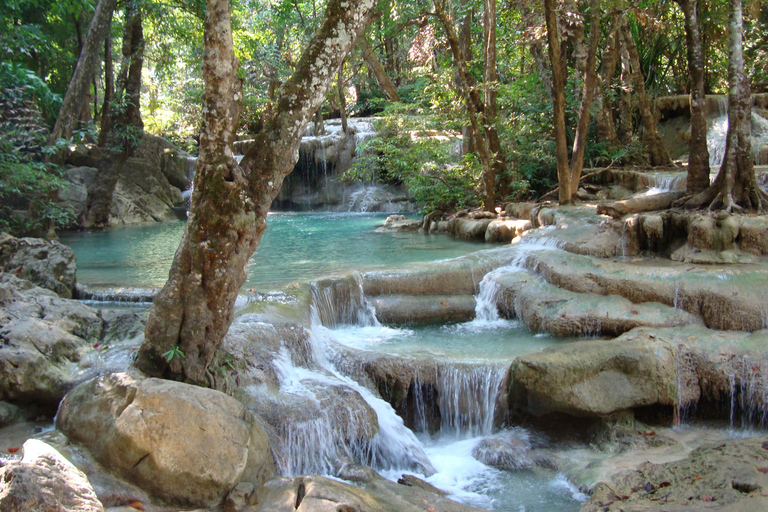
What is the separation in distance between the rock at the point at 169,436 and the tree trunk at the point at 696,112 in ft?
30.0

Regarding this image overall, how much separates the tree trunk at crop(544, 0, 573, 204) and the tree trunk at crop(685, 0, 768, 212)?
113 inches

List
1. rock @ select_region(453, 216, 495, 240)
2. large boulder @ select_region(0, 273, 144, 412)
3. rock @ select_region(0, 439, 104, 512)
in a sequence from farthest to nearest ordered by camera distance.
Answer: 1. rock @ select_region(453, 216, 495, 240)
2. large boulder @ select_region(0, 273, 144, 412)
3. rock @ select_region(0, 439, 104, 512)

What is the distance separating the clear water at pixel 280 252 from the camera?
9.03 metres

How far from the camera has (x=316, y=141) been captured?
23516 mm

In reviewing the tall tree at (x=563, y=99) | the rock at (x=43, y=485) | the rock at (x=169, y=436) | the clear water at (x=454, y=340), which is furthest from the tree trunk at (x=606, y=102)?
the rock at (x=43, y=485)

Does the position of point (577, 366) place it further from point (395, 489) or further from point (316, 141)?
point (316, 141)

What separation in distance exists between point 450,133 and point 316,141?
922 cm

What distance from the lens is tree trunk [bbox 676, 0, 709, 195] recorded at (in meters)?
9.55

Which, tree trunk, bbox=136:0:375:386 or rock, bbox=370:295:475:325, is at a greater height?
tree trunk, bbox=136:0:375:386

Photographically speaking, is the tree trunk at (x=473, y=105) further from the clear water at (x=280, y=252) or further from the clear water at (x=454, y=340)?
the clear water at (x=454, y=340)

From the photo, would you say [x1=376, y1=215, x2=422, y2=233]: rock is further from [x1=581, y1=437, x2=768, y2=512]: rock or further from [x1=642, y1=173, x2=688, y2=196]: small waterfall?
[x1=581, y1=437, x2=768, y2=512]: rock

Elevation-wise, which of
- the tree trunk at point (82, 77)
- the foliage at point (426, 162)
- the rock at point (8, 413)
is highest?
the tree trunk at point (82, 77)

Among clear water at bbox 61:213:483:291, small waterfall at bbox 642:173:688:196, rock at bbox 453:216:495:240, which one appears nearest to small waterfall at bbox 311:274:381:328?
clear water at bbox 61:213:483:291

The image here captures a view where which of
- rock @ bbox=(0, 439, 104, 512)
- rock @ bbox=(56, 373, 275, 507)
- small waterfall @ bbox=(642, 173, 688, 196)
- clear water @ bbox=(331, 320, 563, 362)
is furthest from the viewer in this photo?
small waterfall @ bbox=(642, 173, 688, 196)
